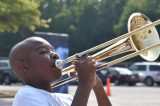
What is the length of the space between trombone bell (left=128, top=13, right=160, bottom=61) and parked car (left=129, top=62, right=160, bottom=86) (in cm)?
3260

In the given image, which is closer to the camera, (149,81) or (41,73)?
(41,73)

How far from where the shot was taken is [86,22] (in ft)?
204

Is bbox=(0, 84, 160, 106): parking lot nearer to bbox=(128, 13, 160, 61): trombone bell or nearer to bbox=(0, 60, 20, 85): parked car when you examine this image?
bbox=(0, 60, 20, 85): parked car

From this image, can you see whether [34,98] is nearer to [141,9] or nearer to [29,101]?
[29,101]

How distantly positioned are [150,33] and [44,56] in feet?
2.77

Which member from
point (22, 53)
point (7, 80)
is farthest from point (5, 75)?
point (22, 53)

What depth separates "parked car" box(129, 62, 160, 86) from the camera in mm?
35594

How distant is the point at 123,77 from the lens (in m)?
36.2

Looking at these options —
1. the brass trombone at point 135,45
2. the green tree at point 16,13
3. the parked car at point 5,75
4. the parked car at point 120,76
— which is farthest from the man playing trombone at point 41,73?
the parked car at point 5,75

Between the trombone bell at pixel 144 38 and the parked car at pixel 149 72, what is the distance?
3260 cm

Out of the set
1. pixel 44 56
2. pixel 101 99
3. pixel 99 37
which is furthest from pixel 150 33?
pixel 99 37

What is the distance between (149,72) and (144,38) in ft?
108

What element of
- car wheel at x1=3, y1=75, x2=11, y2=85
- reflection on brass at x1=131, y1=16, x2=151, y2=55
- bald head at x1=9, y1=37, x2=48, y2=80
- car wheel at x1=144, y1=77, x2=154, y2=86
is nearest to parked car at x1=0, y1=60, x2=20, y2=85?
car wheel at x1=3, y1=75, x2=11, y2=85

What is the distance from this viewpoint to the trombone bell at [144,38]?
119 inches
